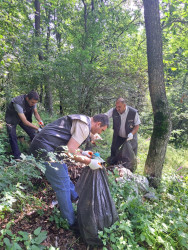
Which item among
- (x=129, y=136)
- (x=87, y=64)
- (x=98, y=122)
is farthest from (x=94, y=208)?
(x=87, y=64)

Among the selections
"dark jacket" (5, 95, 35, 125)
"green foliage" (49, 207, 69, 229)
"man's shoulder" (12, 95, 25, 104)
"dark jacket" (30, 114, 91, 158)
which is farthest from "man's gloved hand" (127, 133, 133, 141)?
"man's shoulder" (12, 95, 25, 104)

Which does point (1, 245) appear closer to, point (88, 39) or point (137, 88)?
point (88, 39)

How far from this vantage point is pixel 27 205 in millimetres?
1978

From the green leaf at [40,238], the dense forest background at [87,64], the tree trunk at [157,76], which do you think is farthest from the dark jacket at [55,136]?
the dense forest background at [87,64]

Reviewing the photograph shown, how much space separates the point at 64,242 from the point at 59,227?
19cm

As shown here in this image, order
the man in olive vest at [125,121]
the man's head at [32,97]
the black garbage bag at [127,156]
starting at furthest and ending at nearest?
the man in olive vest at [125,121], the black garbage bag at [127,156], the man's head at [32,97]

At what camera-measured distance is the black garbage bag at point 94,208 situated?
1.67 metres

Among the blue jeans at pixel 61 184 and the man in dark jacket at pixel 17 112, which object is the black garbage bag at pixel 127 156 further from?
the man in dark jacket at pixel 17 112

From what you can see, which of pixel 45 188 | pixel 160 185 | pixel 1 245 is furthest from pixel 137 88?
pixel 1 245

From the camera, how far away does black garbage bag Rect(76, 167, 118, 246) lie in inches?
65.8

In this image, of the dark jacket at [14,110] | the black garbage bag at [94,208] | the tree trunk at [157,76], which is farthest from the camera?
the dark jacket at [14,110]

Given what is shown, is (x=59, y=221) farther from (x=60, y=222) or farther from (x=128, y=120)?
(x=128, y=120)

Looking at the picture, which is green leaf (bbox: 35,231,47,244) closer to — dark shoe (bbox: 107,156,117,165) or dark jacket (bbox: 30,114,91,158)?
dark jacket (bbox: 30,114,91,158)

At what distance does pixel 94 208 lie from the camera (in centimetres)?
→ 168
